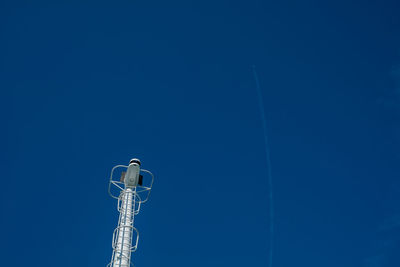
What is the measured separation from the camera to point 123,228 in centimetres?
1120

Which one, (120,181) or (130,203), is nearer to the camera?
(130,203)

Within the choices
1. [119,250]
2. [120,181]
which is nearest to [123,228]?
[119,250]

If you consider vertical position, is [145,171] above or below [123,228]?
above

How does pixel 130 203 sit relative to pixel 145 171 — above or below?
below

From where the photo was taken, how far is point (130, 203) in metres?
12.2

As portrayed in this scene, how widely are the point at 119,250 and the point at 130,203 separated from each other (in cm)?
194

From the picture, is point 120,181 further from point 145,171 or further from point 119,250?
point 119,250

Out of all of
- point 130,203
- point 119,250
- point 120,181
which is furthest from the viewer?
point 120,181

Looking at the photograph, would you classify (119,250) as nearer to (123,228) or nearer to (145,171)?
(123,228)

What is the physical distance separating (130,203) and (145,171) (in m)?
1.52

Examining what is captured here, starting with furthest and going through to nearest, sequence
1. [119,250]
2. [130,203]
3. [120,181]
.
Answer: [120,181], [130,203], [119,250]

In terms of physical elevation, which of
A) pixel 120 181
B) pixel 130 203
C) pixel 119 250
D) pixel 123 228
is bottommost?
pixel 119 250

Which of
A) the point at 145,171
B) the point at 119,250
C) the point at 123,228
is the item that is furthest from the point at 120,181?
the point at 119,250

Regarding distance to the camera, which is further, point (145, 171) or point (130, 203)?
point (145, 171)
